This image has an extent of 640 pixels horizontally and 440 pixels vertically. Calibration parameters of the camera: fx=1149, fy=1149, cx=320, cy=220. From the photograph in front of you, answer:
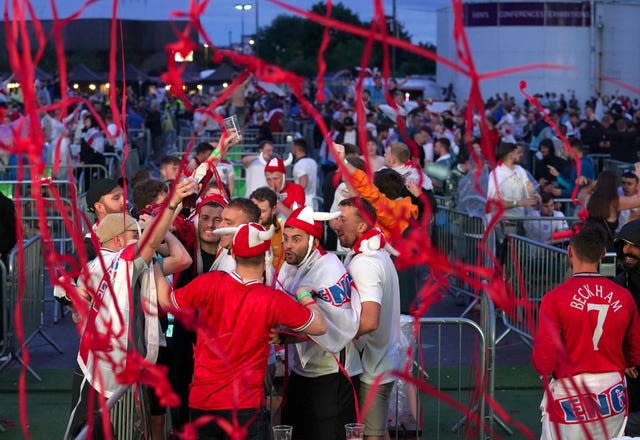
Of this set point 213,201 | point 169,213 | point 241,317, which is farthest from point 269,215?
point 169,213

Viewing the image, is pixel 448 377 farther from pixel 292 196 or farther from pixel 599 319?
pixel 599 319

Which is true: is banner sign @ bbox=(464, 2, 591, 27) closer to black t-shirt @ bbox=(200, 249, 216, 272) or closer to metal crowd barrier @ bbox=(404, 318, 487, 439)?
metal crowd barrier @ bbox=(404, 318, 487, 439)

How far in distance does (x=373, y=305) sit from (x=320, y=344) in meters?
0.45

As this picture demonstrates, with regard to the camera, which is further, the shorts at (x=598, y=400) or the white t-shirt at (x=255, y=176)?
the white t-shirt at (x=255, y=176)

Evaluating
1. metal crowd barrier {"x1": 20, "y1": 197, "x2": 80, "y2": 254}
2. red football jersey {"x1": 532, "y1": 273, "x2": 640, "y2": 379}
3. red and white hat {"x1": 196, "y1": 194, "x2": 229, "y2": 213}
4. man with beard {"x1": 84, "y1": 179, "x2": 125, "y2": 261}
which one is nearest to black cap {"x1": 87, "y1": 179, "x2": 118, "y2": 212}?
man with beard {"x1": 84, "y1": 179, "x2": 125, "y2": 261}

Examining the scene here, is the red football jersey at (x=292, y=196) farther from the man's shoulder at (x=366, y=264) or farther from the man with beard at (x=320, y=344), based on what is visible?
the man's shoulder at (x=366, y=264)

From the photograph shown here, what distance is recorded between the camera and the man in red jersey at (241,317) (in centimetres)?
563

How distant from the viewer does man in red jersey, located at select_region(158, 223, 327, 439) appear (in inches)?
222

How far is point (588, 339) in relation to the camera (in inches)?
238

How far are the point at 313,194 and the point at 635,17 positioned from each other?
4331 centimetres

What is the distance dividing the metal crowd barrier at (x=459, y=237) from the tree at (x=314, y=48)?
61.7 metres

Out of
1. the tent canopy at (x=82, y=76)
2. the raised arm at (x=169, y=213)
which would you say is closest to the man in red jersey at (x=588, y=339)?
the raised arm at (x=169, y=213)

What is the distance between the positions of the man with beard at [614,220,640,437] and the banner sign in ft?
161

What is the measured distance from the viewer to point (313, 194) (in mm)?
15062
